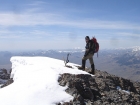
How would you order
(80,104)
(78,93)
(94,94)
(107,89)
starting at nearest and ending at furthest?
(80,104), (78,93), (94,94), (107,89)

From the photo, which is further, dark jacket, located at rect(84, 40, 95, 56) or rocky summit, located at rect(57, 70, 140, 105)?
dark jacket, located at rect(84, 40, 95, 56)

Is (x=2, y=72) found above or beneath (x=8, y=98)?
beneath

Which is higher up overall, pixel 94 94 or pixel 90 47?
pixel 90 47

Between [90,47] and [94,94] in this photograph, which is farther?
[90,47]

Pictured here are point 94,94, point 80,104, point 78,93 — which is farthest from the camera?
point 94,94

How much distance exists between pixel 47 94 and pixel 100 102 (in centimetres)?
329

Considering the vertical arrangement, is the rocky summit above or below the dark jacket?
below

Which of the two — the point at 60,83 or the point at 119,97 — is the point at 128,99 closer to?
the point at 119,97

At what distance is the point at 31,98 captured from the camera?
10531 mm

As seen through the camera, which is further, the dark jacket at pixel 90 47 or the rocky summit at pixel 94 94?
the dark jacket at pixel 90 47

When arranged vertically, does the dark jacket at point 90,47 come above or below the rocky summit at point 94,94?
above

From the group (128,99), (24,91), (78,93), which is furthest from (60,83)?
(128,99)

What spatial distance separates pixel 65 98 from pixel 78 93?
1.02 m

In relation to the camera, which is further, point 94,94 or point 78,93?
point 94,94
